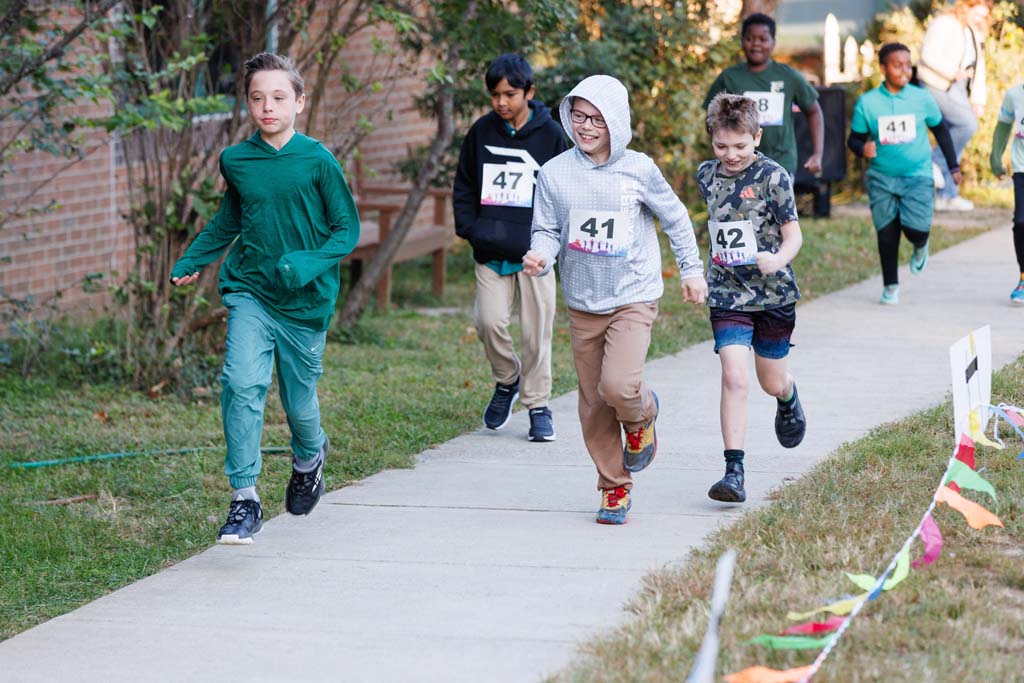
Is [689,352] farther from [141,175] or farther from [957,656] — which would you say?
[957,656]

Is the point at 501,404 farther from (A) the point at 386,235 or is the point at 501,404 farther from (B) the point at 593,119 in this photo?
(A) the point at 386,235

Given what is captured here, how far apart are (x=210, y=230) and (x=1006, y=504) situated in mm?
3060

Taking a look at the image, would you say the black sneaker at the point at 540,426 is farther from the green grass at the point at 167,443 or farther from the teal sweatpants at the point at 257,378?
the teal sweatpants at the point at 257,378

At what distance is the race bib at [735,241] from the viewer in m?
5.76

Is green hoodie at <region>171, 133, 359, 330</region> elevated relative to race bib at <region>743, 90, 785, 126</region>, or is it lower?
lower

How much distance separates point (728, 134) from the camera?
5711 millimetres

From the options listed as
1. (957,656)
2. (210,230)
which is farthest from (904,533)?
(210,230)

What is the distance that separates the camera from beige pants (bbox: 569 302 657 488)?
17.9ft

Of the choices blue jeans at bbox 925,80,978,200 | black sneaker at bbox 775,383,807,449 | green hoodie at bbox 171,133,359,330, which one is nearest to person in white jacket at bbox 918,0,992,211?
blue jeans at bbox 925,80,978,200

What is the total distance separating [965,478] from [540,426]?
2408 millimetres

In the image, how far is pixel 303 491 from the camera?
5.65 metres

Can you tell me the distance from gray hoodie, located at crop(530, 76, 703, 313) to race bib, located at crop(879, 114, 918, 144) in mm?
5438

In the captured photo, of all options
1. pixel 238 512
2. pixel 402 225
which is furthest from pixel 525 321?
pixel 402 225

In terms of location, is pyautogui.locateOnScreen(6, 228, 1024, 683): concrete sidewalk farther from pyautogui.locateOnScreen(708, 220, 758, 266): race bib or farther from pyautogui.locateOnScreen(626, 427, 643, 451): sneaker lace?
pyautogui.locateOnScreen(708, 220, 758, 266): race bib
